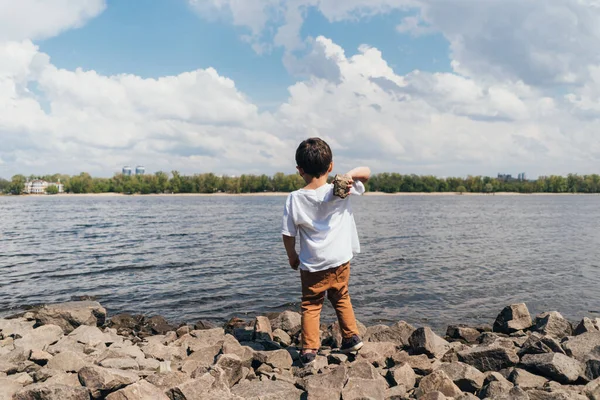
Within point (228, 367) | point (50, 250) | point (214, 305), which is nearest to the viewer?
point (228, 367)

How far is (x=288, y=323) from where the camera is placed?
905cm

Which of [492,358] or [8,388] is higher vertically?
[492,358]

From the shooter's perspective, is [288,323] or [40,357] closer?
[40,357]

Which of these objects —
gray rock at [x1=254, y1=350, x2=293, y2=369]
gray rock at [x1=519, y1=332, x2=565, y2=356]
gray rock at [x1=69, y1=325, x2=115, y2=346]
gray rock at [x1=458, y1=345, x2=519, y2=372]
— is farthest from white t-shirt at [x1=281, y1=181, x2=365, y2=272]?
gray rock at [x1=69, y1=325, x2=115, y2=346]

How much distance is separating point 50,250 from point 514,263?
79.9 feet

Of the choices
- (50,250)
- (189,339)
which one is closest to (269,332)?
(189,339)

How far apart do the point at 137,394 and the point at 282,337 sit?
3.78 m

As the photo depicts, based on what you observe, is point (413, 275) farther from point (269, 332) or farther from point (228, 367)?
point (228, 367)

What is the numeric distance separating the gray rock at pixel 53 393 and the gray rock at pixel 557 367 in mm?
5831

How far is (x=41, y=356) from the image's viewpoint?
7.16 metres

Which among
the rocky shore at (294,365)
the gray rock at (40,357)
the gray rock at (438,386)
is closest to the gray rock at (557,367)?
the rocky shore at (294,365)

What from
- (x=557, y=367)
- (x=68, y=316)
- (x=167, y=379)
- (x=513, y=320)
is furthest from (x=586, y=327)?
(x=68, y=316)

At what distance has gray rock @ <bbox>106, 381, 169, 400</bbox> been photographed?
16.5ft

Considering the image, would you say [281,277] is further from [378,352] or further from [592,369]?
[592,369]
